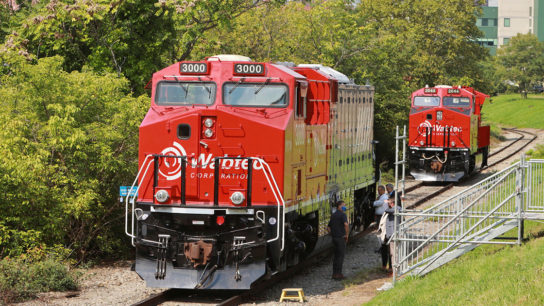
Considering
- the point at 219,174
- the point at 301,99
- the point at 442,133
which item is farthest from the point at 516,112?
the point at 219,174

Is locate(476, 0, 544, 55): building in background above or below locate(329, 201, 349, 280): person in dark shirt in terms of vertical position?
above

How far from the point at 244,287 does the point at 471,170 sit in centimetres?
2482

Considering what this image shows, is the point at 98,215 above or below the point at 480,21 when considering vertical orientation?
below

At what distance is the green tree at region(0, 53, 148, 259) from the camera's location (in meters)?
15.0

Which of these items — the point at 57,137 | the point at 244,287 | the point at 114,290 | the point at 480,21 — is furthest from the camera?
the point at 480,21

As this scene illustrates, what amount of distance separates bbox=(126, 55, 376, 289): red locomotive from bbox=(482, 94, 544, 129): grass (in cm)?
5600

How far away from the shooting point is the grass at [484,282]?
10539 millimetres

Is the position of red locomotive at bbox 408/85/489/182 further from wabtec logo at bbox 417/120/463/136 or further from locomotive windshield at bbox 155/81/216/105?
locomotive windshield at bbox 155/81/216/105

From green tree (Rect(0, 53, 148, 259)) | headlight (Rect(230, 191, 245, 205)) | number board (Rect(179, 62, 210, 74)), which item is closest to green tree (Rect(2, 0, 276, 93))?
green tree (Rect(0, 53, 148, 259))

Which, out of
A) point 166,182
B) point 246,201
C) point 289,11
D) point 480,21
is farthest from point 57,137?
point 480,21

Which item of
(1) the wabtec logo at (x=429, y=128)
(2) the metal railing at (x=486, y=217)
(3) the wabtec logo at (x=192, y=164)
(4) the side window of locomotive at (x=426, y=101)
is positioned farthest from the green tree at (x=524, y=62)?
(3) the wabtec logo at (x=192, y=164)

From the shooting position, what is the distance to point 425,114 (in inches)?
1287

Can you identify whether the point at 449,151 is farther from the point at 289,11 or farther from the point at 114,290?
the point at 114,290

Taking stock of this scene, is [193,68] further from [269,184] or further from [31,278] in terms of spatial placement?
[31,278]
